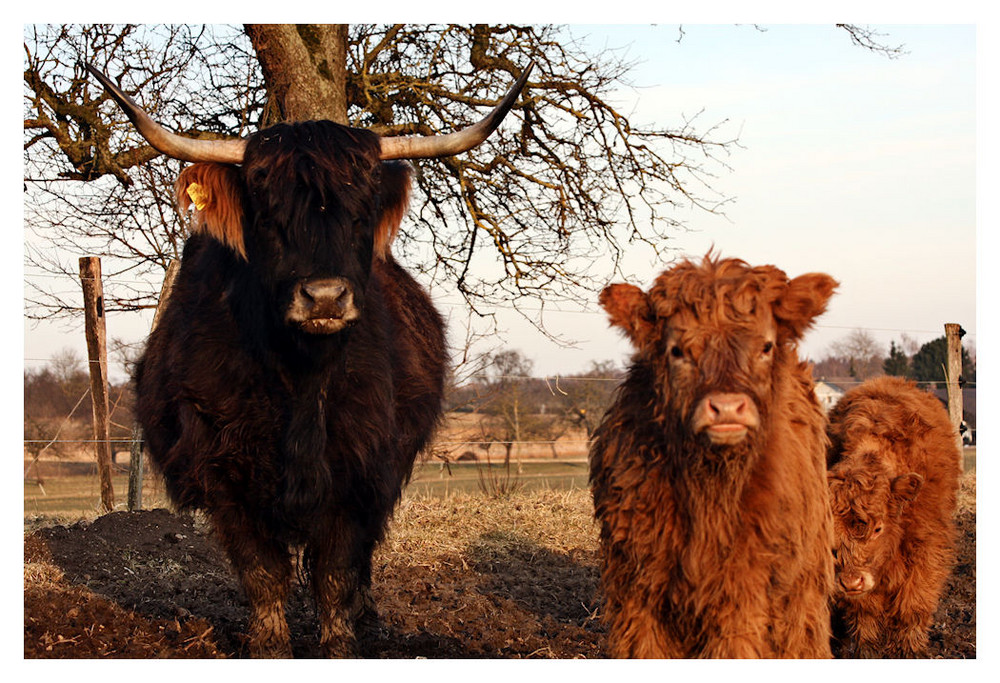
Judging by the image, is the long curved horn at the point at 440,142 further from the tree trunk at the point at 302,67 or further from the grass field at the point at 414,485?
the tree trunk at the point at 302,67

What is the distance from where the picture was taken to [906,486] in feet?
16.5

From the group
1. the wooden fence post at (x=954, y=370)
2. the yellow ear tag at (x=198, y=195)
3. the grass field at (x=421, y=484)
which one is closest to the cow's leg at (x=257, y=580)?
the yellow ear tag at (x=198, y=195)

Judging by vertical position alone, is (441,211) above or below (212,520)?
above

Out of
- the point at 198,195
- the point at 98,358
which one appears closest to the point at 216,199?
the point at 198,195

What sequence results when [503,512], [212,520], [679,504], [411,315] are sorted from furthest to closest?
[503,512] → [411,315] → [212,520] → [679,504]

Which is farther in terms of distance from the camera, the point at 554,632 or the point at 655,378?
the point at 554,632

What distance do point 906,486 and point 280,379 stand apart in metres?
3.23

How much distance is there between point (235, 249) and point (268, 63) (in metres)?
4.40

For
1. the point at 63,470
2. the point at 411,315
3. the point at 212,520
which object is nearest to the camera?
the point at 212,520

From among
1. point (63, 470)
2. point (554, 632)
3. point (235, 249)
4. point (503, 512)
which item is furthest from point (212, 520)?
point (63, 470)

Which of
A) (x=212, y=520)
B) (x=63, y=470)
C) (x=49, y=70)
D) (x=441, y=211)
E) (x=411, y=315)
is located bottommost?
(x=63, y=470)

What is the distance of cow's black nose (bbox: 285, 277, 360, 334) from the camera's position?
379 cm

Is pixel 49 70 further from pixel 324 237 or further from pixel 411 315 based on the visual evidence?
pixel 324 237

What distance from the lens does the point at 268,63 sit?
8195mm
